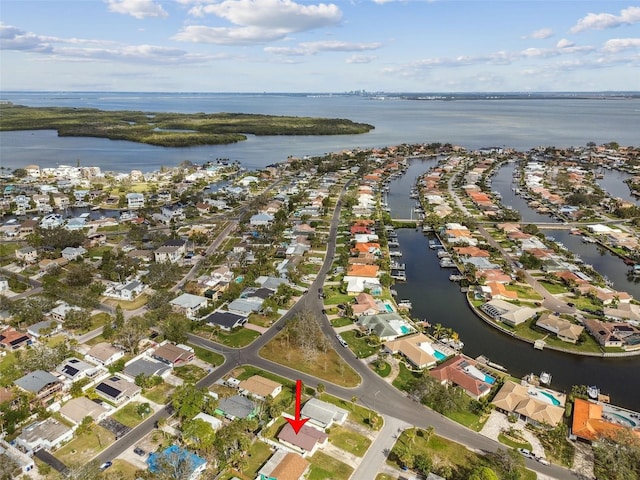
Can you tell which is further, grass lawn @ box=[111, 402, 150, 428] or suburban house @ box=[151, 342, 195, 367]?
suburban house @ box=[151, 342, 195, 367]

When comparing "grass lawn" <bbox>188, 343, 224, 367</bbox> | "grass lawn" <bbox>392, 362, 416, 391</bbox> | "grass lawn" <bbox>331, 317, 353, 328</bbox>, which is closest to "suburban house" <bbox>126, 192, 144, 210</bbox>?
"grass lawn" <bbox>188, 343, 224, 367</bbox>

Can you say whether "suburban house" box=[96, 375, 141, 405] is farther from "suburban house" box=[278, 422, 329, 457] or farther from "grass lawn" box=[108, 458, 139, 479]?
"suburban house" box=[278, 422, 329, 457]

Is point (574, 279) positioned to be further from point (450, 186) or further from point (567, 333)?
point (450, 186)

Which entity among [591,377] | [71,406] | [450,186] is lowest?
[591,377]

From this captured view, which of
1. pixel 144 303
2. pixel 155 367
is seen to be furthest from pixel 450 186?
pixel 155 367

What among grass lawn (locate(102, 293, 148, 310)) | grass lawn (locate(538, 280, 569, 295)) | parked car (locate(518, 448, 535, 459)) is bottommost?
parked car (locate(518, 448, 535, 459))
